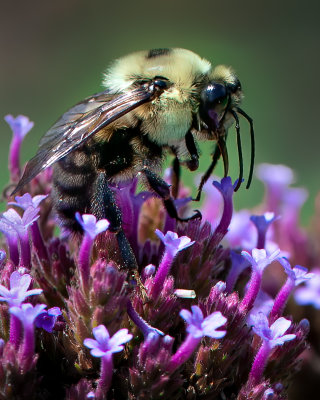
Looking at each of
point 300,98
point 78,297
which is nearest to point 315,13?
point 300,98

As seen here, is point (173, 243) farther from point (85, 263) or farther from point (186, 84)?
point (186, 84)

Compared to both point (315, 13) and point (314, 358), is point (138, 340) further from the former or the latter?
point (315, 13)

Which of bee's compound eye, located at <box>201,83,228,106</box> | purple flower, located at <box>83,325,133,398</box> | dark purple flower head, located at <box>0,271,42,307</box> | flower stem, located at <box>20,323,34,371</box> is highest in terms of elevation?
bee's compound eye, located at <box>201,83,228,106</box>

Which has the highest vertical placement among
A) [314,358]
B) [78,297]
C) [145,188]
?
[145,188]

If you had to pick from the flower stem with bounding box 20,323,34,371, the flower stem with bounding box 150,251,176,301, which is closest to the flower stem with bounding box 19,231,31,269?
the flower stem with bounding box 20,323,34,371

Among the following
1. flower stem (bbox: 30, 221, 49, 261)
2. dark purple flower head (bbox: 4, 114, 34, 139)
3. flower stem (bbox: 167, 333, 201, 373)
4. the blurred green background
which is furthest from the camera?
the blurred green background

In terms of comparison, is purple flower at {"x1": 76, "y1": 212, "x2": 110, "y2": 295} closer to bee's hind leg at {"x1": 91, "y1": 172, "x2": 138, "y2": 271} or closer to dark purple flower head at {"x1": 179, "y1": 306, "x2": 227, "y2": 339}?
bee's hind leg at {"x1": 91, "y1": 172, "x2": 138, "y2": 271}
